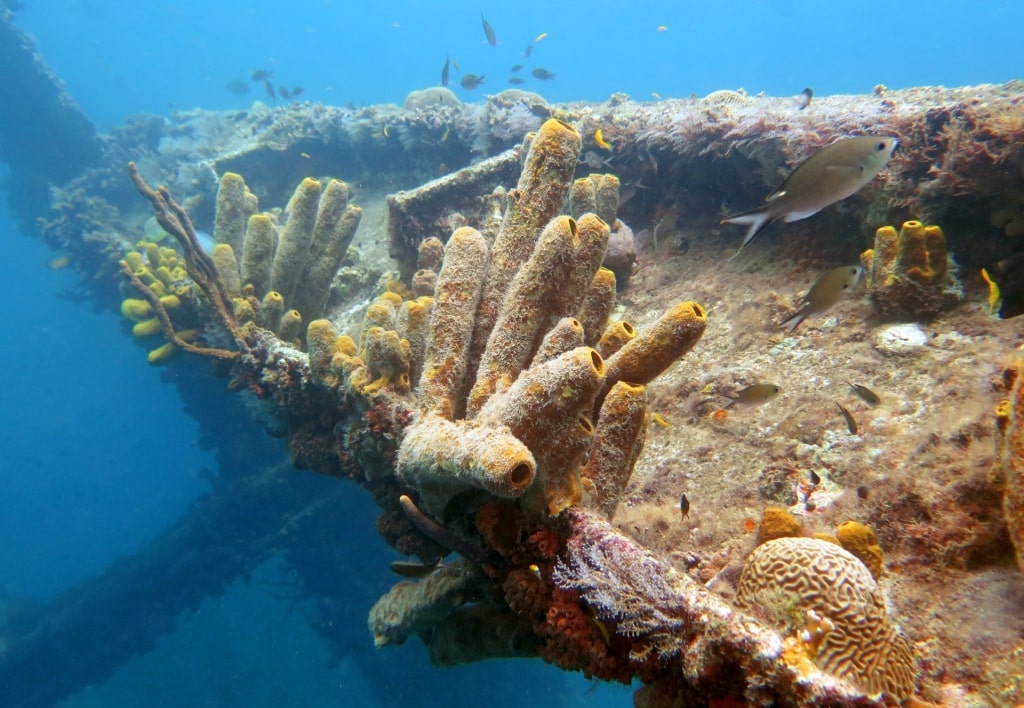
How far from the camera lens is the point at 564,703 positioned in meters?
10.2

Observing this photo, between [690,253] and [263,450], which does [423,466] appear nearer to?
[690,253]

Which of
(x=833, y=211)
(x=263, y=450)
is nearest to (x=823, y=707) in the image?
(x=833, y=211)

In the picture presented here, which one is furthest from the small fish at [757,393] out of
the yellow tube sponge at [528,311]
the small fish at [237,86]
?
the small fish at [237,86]

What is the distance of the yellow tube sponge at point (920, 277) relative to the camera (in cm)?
252

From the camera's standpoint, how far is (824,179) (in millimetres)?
2131

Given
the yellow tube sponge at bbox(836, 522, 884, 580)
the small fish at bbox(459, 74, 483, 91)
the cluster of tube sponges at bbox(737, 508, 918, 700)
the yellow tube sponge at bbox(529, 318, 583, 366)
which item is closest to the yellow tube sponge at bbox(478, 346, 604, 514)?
the yellow tube sponge at bbox(529, 318, 583, 366)

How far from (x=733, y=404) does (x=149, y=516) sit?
23169mm

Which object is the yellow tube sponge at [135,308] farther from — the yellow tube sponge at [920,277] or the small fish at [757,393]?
the yellow tube sponge at [920,277]

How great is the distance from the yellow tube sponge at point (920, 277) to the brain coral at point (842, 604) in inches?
67.3

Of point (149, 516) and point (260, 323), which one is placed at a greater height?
point (260, 323)

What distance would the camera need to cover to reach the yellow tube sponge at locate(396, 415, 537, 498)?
1507 mm

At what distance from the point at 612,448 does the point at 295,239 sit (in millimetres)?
4017

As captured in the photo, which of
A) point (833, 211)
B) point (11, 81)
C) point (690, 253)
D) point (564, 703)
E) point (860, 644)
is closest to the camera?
point (860, 644)

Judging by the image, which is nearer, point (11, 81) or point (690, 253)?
point (690, 253)
